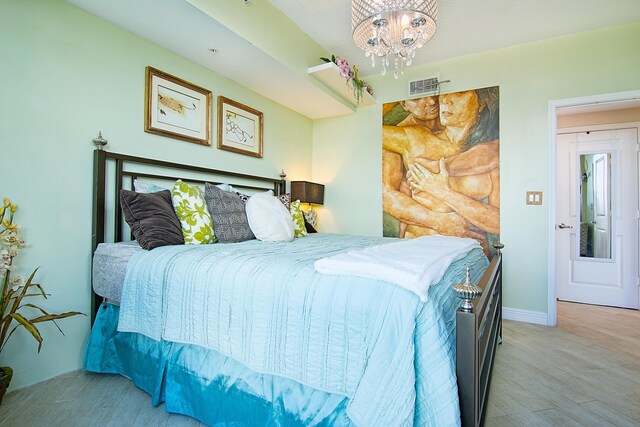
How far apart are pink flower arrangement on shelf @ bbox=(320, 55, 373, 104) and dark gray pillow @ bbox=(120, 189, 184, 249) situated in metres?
2.00

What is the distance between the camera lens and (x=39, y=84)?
172cm

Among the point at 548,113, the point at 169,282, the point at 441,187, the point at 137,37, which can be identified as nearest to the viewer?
the point at 169,282

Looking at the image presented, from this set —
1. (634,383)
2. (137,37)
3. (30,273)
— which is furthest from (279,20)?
(634,383)

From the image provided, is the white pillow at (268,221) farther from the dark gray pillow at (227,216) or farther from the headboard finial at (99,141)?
the headboard finial at (99,141)

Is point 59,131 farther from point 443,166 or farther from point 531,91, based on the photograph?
point 531,91

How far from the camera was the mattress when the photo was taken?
67.4 inches

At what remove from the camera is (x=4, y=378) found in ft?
4.85

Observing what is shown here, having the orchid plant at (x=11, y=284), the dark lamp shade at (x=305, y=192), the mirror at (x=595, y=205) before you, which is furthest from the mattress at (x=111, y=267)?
the mirror at (x=595, y=205)

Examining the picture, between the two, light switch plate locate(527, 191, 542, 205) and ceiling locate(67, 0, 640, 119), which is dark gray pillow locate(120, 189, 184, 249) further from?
light switch plate locate(527, 191, 542, 205)

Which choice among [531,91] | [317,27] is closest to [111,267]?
[317,27]

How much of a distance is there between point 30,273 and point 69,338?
1.46 ft

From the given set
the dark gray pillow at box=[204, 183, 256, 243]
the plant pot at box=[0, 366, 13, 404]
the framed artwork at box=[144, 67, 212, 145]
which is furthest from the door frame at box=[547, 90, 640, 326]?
the plant pot at box=[0, 366, 13, 404]

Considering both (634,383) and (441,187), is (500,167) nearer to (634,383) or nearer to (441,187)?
(441,187)

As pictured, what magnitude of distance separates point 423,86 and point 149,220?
9.70 feet
